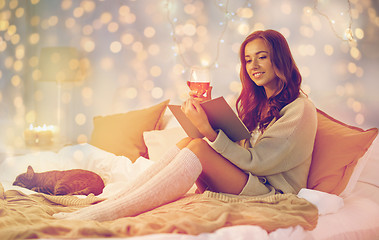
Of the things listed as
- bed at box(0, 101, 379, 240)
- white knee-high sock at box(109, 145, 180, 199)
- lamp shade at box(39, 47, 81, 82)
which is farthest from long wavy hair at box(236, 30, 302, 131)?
lamp shade at box(39, 47, 81, 82)

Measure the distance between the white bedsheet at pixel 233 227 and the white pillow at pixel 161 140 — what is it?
81 millimetres

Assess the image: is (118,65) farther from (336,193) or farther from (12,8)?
(336,193)

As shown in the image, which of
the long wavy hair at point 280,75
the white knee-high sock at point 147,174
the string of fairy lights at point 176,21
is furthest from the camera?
the string of fairy lights at point 176,21

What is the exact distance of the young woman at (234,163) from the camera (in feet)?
3.76

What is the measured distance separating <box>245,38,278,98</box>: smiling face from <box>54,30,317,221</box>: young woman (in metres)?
0.03

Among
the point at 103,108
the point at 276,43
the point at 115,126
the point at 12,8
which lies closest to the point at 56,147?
the point at 103,108

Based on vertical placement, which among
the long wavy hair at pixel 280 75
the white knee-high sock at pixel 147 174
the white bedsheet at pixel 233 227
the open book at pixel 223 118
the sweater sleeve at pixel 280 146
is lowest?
the white bedsheet at pixel 233 227

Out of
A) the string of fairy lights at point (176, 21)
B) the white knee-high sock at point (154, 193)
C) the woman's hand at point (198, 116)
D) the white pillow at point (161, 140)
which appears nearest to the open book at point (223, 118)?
the woman's hand at point (198, 116)

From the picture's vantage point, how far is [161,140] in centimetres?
189

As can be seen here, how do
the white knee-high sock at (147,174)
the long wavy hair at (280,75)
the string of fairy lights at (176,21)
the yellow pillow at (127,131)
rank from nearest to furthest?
1. the white knee-high sock at (147,174)
2. the long wavy hair at (280,75)
3. the yellow pillow at (127,131)
4. the string of fairy lights at (176,21)

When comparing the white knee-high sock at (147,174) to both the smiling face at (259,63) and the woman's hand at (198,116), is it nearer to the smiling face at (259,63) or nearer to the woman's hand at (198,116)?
the woman's hand at (198,116)

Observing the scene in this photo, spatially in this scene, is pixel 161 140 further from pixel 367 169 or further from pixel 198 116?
pixel 367 169

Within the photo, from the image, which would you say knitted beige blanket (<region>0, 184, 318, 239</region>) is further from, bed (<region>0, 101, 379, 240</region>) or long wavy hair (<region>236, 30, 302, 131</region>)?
long wavy hair (<region>236, 30, 302, 131</region>)

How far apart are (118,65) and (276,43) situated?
1.55 metres
